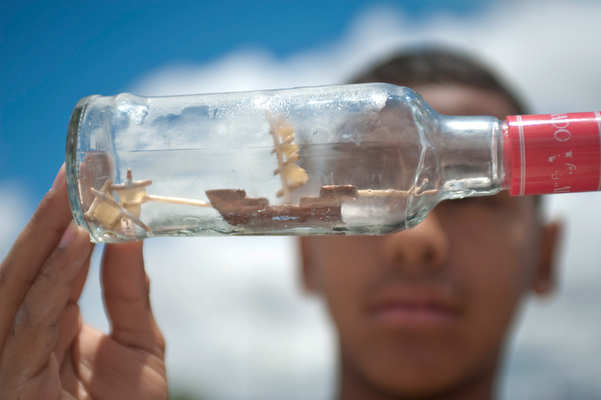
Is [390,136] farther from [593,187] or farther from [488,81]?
[488,81]

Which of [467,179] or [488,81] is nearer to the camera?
[467,179]

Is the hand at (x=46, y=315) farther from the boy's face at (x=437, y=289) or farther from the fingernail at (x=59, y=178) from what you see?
the boy's face at (x=437, y=289)

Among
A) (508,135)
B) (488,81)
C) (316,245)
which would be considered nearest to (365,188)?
(508,135)

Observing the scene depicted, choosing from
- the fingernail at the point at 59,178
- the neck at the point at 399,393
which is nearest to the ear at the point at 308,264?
the neck at the point at 399,393

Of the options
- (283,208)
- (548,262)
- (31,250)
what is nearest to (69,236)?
(31,250)

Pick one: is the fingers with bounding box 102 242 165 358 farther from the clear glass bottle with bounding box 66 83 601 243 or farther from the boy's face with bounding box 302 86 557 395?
the boy's face with bounding box 302 86 557 395

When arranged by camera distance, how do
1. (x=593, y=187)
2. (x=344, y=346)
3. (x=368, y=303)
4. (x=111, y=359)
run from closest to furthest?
(x=593, y=187) < (x=111, y=359) < (x=368, y=303) < (x=344, y=346)
